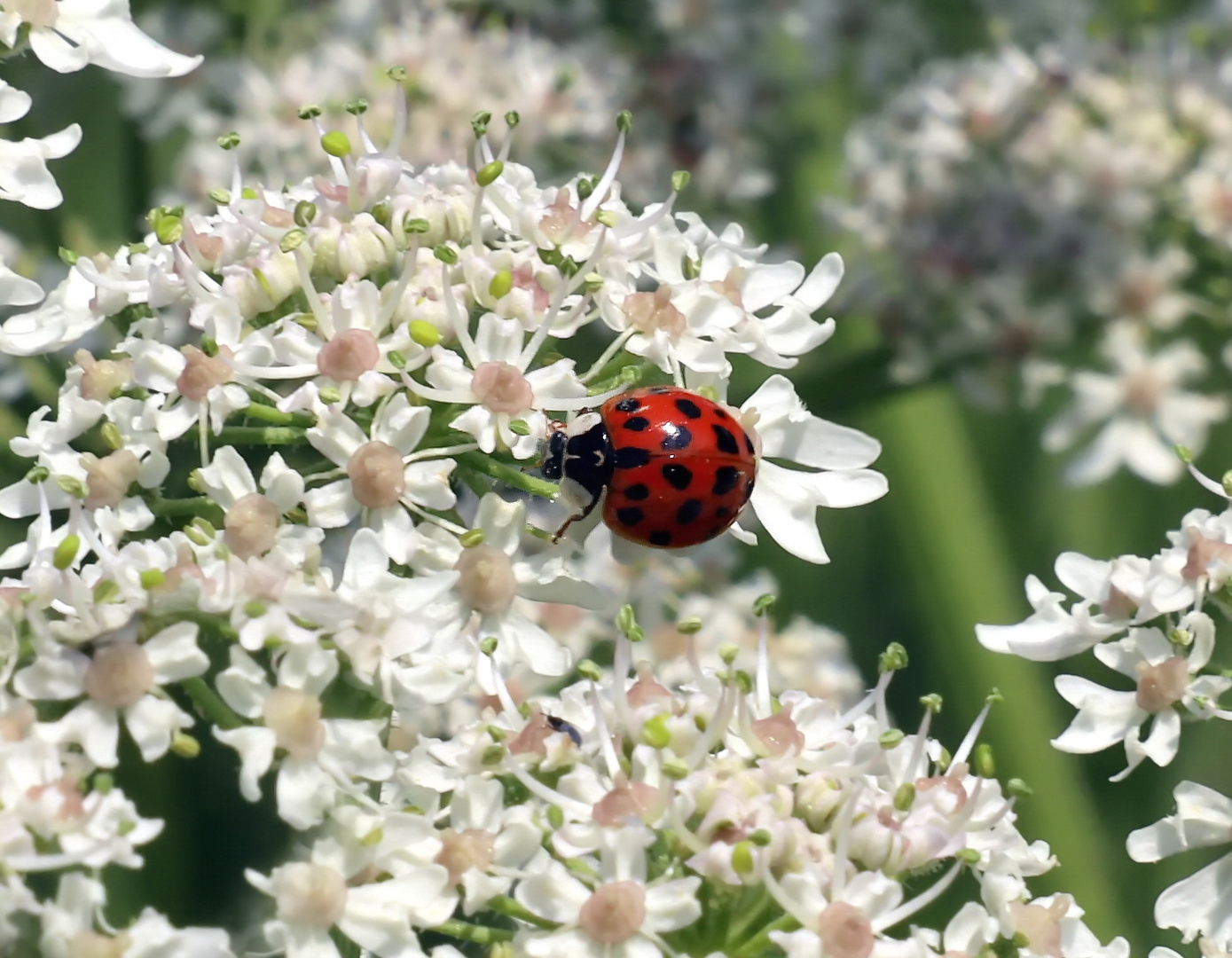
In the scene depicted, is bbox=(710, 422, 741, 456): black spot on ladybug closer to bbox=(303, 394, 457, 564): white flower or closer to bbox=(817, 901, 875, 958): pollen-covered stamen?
bbox=(303, 394, 457, 564): white flower

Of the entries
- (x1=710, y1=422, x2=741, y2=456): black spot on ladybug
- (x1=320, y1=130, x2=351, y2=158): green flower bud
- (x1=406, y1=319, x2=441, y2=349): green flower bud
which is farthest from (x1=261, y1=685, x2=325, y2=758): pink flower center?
(x1=320, y1=130, x2=351, y2=158): green flower bud

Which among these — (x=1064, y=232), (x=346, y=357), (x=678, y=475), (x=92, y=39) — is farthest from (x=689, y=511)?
(x=1064, y=232)

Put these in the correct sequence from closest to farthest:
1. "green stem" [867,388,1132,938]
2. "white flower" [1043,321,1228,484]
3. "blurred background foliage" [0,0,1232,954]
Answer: "blurred background foliage" [0,0,1232,954] → "green stem" [867,388,1132,938] → "white flower" [1043,321,1228,484]

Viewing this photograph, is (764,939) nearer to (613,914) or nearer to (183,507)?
(613,914)

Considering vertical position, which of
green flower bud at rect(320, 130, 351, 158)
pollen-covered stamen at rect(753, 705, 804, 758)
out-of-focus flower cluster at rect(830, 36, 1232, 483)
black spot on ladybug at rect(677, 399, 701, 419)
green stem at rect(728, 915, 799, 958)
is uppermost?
green flower bud at rect(320, 130, 351, 158)

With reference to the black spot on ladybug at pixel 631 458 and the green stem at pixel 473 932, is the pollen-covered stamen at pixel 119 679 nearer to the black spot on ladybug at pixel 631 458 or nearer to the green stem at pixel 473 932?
the green stem at pixel 473 932

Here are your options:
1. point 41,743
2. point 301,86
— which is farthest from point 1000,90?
point 41,743

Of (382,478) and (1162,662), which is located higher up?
(382,478)
